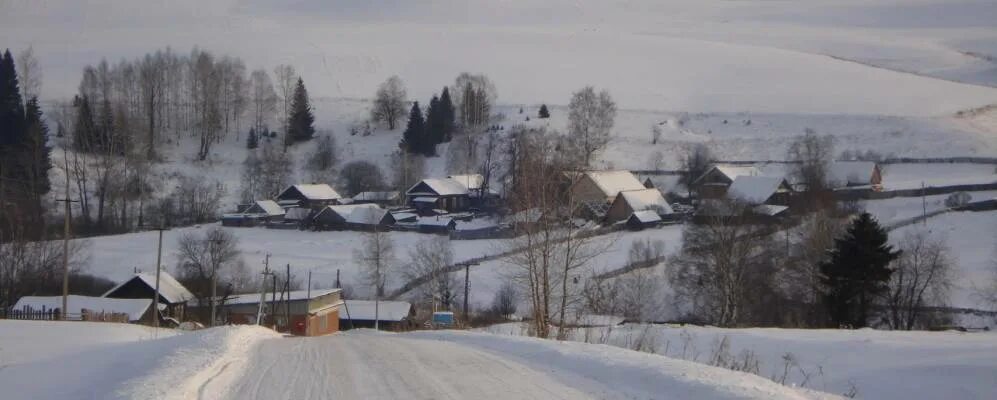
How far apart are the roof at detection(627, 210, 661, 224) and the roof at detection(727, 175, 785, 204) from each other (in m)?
4.13

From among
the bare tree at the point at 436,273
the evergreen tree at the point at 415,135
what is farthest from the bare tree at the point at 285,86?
the bare tree at the point at 436,273

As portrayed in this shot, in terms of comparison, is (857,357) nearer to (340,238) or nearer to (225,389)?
(225,389)

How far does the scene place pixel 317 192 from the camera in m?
57.8

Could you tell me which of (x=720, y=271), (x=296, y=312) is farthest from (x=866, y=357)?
(x=296, y=312)

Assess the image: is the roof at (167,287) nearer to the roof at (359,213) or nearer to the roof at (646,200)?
the roof at (359,213)

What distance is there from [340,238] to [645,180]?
22162 millimetres

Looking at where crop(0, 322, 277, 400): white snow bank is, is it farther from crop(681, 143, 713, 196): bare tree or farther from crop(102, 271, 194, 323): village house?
crop(681, 143, 713, 196): bare tree

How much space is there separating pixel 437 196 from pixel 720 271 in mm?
27757

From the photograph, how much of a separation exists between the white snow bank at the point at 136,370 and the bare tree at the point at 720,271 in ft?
76.6

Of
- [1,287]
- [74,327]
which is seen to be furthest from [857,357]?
[1,287]

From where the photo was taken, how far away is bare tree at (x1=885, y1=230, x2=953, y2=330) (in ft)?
98.3

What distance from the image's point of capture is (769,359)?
12.6 metres

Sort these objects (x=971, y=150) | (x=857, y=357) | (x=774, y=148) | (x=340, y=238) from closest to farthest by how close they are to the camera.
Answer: (x=857, y=357) → (x=340, y=238) → (x=971, y=150) → (x=774, y=148)

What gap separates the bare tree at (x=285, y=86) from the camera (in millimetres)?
79125
